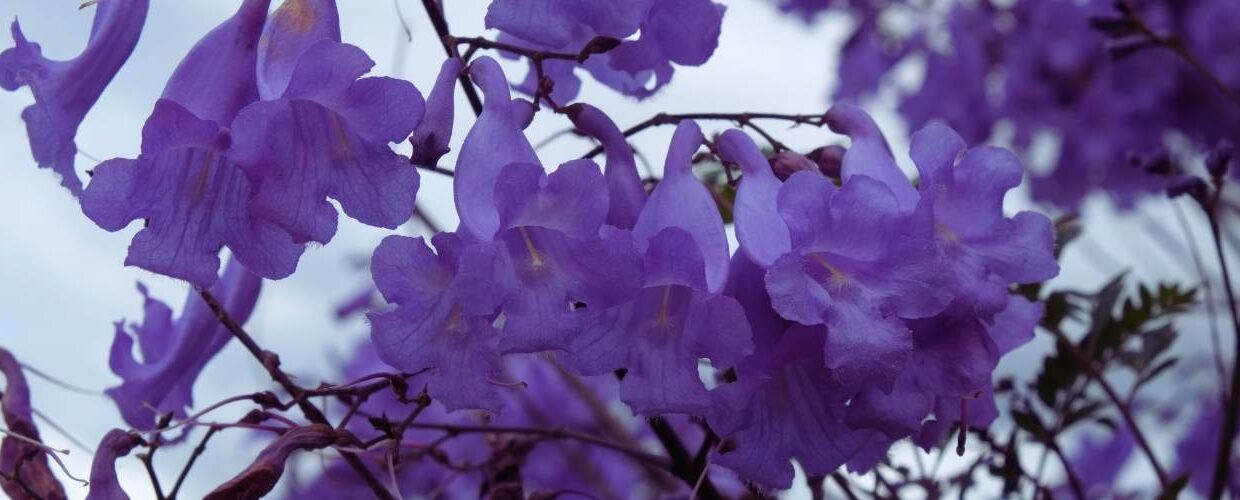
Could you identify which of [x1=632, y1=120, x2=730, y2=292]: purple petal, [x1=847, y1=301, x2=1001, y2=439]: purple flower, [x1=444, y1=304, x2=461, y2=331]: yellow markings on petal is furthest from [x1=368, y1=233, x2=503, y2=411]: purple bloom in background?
[x1=847, y1=301, x2=1001, y2=439]: purple flower

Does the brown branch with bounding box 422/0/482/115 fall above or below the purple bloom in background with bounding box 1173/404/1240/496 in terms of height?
below

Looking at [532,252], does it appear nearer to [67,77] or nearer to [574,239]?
[574,239]

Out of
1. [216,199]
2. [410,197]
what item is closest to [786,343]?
[410,197]

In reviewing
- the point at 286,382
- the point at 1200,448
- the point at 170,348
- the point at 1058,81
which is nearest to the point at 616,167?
the point at 286,382

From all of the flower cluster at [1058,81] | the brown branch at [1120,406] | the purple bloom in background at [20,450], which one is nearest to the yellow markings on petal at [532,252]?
the purple bloom in background at [20,450]

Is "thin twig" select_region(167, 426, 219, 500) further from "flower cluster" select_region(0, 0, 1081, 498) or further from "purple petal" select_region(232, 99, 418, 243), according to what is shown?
"purple petal" select_region(232, 99, 418, 243)

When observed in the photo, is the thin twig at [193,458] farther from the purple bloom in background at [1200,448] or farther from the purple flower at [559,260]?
the purple bloom in background at [1200,448]
